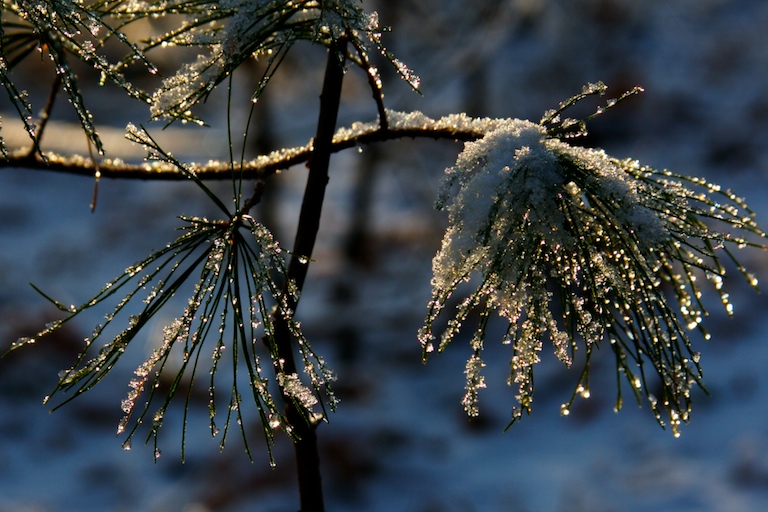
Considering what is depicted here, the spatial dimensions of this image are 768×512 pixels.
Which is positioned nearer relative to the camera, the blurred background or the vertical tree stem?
the vertical tree stem

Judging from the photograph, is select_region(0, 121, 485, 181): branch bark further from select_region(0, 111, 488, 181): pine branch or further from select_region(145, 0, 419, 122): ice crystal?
select_region(145, 0, 419, 122): ice crystal

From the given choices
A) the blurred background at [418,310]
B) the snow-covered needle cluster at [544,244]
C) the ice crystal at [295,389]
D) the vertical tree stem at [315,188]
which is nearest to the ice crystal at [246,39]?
the vertical tree stem at [315,188]

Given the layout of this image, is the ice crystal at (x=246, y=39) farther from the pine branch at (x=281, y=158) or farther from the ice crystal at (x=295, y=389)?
the ice crystal at (x=295, y=389)

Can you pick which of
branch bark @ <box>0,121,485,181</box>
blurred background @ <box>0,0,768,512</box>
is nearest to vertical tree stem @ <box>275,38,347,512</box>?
branch bark @ <box>0,121,485,181</box>

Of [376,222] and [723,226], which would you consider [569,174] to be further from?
[376,222]

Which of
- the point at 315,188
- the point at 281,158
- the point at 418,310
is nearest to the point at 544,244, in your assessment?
the point at 315,188

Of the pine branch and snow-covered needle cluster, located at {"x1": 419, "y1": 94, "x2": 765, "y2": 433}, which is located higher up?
the pine branch

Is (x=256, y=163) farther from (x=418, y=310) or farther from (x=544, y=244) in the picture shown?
(x=418, y=310)

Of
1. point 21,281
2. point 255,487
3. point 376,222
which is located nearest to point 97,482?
point 255,487
